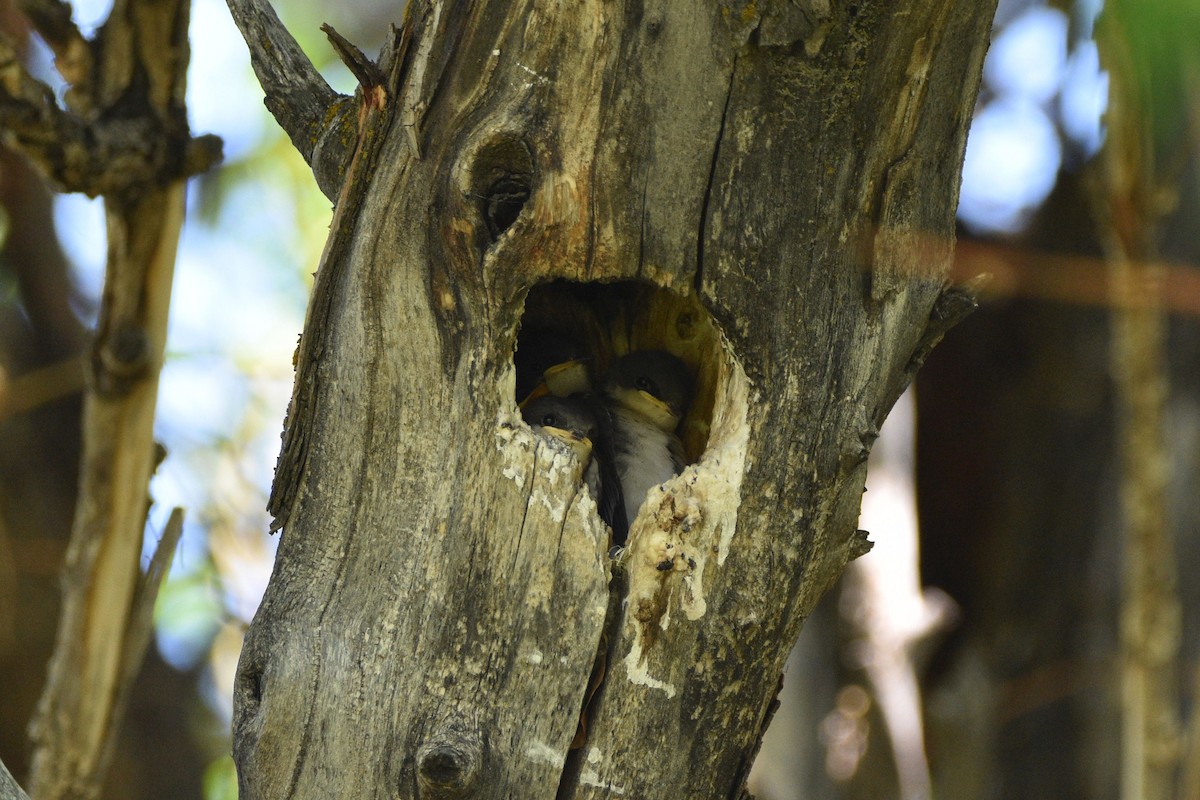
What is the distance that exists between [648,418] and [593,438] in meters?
0.34

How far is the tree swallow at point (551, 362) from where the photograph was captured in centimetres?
348

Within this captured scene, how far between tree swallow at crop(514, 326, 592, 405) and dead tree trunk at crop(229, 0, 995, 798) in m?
1.33

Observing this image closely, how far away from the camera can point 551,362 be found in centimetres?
358

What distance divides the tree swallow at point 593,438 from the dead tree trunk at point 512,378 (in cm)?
50

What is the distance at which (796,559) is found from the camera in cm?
209

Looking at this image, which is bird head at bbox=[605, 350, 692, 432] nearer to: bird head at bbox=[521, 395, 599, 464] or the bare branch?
bird head at bbox=[521, 395, 599, 464]

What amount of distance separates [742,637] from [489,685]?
415 mm

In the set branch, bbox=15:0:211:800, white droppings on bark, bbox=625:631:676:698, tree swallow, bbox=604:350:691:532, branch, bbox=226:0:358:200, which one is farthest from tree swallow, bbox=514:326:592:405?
white droppings on bark, bbox=625:631:676:698

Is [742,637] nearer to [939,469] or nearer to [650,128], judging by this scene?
[650,128]

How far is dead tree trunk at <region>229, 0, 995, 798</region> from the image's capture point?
2031 mm

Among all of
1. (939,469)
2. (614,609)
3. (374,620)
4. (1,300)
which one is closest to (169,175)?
(374,620)

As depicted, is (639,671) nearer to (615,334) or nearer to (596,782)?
(596,782)

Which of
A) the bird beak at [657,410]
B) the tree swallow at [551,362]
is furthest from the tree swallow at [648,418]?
the tree swallow at [551,362]

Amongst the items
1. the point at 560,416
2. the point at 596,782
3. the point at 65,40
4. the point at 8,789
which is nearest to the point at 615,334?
the point at 560,416
